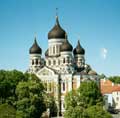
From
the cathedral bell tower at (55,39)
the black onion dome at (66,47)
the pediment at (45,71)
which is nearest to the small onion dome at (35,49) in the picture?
the cathedral bell tower at (55,39)

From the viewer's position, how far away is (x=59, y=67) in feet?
266

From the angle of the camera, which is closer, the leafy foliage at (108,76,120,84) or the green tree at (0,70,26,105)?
the green tree at (0,70,26,105)

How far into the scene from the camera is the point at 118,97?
326 ft

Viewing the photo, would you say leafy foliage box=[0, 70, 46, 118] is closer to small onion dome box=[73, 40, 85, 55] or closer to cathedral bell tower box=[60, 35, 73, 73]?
cathedral bell tower box=[60, 35, 73, 73]

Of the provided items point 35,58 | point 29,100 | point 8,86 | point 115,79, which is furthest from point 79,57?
point 115,79

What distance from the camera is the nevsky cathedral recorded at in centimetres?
7962

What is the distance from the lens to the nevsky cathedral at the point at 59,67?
7962 cm

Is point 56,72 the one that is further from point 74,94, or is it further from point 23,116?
point 23,116

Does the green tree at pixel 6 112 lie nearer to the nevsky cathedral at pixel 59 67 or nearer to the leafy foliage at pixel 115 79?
the nevsky cathedral at pixel 59 67

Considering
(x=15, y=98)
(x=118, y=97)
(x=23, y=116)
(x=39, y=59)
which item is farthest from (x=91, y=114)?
(x=118, y=97)

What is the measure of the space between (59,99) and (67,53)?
6453 millimetres

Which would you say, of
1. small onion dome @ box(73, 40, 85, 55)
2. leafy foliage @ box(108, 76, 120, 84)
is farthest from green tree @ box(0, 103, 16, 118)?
leafy foliage @ box(108, 76, 120, 84)

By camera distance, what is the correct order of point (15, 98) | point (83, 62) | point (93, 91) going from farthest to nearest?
point (83, 62) < point (93, 91) < point (15, 98)

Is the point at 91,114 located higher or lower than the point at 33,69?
lower
